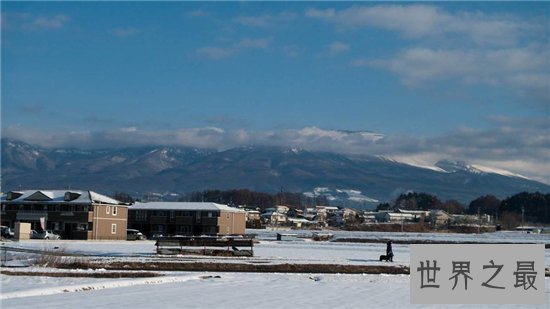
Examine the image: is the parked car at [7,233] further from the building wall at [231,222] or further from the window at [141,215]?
the building wall at [231,222]

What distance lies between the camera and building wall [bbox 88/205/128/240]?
8381cm

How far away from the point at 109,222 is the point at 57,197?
22.8 feet

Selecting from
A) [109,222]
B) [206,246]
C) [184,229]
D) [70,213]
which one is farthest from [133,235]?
[206,246]

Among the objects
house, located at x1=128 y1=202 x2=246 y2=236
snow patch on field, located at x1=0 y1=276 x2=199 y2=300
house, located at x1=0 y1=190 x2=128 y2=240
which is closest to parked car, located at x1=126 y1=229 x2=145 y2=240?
house, located at x1=0 y1=190 x2=128 y2=240

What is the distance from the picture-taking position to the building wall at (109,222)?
83.8 meters

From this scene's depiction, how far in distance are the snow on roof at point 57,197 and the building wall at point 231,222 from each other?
56.9 ft

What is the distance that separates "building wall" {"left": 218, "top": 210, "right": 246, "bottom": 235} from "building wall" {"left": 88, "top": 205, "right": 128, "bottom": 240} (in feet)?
53.1

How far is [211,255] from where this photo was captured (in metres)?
49.9

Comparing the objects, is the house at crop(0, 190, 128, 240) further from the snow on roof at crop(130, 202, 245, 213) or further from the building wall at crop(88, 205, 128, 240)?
the snow on roof at crop(130, 202, 245, 213)

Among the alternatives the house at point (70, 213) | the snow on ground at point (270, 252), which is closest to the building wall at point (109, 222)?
the house at point (70, 213)

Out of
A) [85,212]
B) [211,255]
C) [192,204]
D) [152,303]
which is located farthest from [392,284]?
[192,204]

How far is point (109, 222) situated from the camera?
86188 millimetres

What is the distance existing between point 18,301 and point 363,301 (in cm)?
960

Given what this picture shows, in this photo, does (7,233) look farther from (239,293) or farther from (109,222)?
(239,293)
